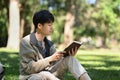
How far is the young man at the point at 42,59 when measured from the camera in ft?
20.7

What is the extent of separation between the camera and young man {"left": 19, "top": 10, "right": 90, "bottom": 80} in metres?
6.30

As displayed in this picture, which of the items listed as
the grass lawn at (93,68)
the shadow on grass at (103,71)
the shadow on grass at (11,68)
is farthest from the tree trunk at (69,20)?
the shadow on grass at (11,68)

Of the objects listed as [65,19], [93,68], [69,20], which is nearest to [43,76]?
[93,68]

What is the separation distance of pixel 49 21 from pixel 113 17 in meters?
49.0

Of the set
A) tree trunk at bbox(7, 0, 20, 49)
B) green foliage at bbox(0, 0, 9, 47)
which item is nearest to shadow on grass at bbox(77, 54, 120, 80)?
tree trunk at bbox(7, 0, 20, 49)

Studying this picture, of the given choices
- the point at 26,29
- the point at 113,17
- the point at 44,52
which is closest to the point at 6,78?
the point at 44,52

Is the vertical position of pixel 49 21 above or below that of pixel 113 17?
Answer: above

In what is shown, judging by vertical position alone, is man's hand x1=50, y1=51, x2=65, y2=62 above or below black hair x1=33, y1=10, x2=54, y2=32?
below

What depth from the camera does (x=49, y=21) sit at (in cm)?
643

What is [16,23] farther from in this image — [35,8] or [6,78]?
[6,78]

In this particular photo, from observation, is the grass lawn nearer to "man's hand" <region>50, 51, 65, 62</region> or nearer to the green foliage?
"man's hand" <region>50, 51, 65, 62</region>

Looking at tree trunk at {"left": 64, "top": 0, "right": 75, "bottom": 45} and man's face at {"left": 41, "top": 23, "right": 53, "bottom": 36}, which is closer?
man's face at {"left": 41, "top": 23, "right": 53, "bottom": 36}

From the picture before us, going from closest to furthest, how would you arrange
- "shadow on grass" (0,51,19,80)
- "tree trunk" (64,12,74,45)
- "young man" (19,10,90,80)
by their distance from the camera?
"young man" (19,10,90,80)
"shadow on grass" (0,51,19,80)
"tree trunk" (64,12,74,45)

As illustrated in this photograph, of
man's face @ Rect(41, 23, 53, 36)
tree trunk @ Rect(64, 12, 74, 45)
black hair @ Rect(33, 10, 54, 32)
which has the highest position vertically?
black hair @ Rect(33, 10, 54, 32)
